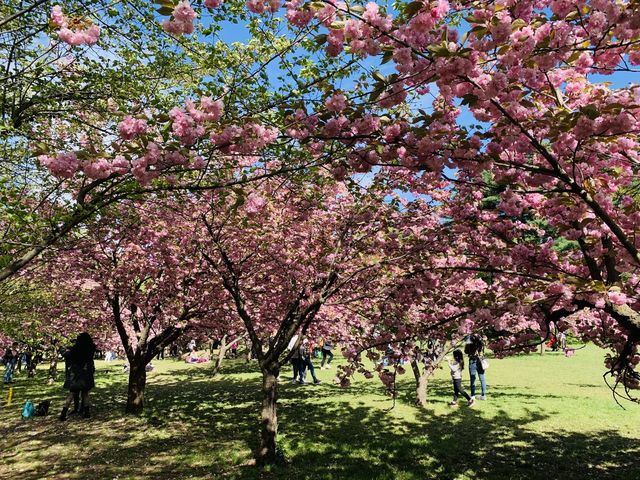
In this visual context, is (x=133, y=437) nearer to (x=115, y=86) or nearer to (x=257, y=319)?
(x=257, y=319)

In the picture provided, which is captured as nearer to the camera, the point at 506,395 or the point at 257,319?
the point at 257,319

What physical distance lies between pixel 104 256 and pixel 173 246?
269cm

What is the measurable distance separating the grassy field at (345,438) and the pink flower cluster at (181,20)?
6402 millimetres

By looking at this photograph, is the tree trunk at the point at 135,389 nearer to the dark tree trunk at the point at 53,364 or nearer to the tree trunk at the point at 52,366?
the dark tree trunk at the point at 53,364

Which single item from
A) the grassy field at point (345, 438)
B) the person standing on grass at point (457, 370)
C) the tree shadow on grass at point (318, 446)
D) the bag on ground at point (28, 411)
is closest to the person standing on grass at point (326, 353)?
the grassy field at point (345, 438)

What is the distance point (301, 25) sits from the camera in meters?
3.56

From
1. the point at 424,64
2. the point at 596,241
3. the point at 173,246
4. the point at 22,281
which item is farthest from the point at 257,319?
the point at 424,64

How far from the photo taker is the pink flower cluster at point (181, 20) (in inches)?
129

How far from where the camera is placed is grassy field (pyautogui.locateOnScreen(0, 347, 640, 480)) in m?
7.05

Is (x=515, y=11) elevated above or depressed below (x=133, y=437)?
above

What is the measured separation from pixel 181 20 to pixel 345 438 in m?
8.30

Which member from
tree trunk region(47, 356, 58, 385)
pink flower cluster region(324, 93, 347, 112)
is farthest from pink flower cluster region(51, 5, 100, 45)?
tree trunk region(47, 356, 58, 385)

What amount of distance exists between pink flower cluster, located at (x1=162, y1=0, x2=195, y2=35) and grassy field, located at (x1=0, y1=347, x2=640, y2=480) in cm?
640

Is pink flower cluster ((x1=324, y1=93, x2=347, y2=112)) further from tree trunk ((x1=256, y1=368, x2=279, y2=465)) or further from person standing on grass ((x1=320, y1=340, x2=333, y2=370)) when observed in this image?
person standing on grass ((x1=320, y1=340, x2=333, y2=370))
